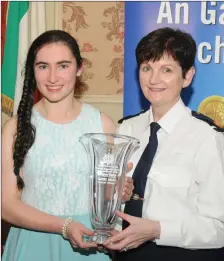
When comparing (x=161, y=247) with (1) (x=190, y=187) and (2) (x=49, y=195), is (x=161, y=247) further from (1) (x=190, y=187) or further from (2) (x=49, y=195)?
(2) (x=49, y=195)

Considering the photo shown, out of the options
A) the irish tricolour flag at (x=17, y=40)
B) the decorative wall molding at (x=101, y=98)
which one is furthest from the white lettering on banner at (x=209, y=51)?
the irish tricolour flag at (x=17, y=40)

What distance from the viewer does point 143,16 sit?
8.63 feet

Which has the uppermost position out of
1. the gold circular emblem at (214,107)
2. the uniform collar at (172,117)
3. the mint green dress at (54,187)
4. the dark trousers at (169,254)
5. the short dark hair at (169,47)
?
the short dark hair at (169,47)

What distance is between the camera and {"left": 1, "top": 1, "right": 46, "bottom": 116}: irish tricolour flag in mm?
2699

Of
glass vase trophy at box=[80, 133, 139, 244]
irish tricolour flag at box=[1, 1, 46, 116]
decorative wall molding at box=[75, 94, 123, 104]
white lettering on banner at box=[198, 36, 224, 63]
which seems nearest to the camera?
glass vase trophy at box=[80, 133, 139, 244]

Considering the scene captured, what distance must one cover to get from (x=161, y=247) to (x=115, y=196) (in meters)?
0.26

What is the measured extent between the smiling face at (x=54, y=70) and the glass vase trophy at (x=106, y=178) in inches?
9.2

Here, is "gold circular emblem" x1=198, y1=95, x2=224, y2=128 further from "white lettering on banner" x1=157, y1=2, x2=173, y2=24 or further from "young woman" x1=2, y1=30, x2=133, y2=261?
"young woman" x1=2, y1=30, x2=133, y2=261

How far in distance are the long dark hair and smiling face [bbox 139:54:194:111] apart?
254mm

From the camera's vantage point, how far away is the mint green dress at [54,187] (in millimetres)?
1671

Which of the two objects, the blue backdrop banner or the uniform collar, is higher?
the blue backdrop banner

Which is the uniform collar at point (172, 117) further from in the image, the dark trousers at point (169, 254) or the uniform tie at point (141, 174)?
the dark trousers at point (169, 254)

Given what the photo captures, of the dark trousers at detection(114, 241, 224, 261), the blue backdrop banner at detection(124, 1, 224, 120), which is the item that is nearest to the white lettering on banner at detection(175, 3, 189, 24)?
the blue backdrop banner at detection(124, 1, 224, 120)

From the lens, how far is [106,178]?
1538 mm
